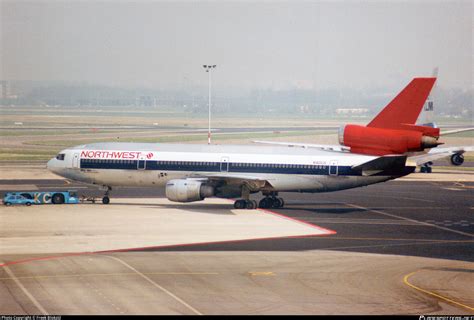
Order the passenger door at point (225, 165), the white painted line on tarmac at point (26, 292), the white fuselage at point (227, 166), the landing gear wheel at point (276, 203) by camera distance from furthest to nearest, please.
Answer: the landing gear wheel at point (276, 203), the passenger door at point (225, 165), the white fuselage at point (227, 166), the white painted line on tarmac at point (26, 292)

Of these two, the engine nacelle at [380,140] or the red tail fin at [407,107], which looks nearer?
the engine nacelle at [380,140]

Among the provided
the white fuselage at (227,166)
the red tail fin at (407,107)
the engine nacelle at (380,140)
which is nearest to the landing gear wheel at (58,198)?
the white fuselage at (227,166)

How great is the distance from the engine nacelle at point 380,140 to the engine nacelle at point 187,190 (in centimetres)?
1085

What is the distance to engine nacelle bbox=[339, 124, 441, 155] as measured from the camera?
5362cm

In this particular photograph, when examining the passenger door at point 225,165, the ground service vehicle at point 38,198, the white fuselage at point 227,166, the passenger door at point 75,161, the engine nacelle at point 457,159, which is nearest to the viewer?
the white fuselage at point 227,166

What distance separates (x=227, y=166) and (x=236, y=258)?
20801 millimetres

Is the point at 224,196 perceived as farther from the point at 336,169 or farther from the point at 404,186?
the point at 404,186

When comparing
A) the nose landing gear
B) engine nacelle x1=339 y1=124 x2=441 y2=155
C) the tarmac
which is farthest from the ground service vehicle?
engine nacelle x1=339 y1=124 x2=441 y2=155

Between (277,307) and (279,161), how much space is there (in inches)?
1237

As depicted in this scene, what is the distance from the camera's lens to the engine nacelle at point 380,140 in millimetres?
53625

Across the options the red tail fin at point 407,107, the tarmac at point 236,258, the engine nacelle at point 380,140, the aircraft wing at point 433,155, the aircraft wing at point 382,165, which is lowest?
the tarmac at point 236,258

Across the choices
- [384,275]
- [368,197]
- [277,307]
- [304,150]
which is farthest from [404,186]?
[277,307]

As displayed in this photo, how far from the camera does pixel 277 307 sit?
28.7 meters

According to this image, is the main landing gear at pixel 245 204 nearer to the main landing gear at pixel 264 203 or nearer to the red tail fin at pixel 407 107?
the main landing gear at pixel 264 203
